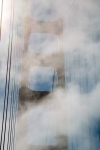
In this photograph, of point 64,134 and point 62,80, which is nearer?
point 64,134

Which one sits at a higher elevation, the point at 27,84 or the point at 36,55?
the point at 36,55

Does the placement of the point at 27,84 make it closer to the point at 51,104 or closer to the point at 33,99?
the point at 33,99

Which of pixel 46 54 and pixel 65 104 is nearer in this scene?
pixel 65 104

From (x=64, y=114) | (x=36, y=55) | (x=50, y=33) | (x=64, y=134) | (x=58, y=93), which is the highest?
(x=50, y=33)

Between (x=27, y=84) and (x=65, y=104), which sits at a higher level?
(x=27, y=84)

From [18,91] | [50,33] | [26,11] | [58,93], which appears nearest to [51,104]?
[58,93]

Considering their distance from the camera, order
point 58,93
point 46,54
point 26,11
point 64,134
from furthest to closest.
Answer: point 26,11 < point 46,54 < point 58,93 < point 64,134

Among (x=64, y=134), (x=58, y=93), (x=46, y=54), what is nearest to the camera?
(x=64, y=134)

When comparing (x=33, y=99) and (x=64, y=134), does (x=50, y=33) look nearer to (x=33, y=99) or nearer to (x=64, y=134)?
(x=33, y=99)

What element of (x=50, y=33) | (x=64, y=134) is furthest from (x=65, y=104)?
(x=50, y=33)
